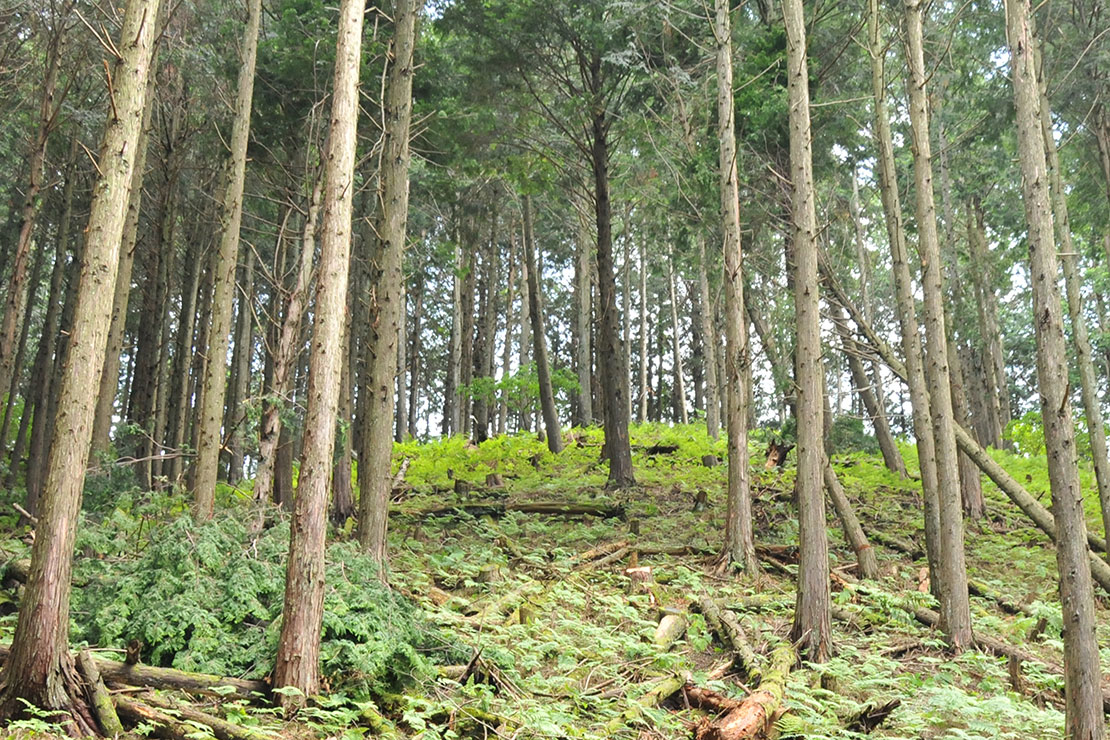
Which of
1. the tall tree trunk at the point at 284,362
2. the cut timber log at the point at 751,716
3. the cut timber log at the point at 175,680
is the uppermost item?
the tall tree trunk at the point at 284,362

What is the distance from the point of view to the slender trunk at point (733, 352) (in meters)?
10.3

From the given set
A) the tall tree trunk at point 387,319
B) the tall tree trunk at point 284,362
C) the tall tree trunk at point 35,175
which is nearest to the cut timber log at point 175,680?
the tall tree trunk at point 387,319

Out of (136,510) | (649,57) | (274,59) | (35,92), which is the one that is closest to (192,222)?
(35,92)

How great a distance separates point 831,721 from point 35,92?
1531cm

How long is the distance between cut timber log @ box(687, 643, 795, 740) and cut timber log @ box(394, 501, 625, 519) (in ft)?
23.3

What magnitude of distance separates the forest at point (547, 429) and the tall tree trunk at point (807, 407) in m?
0.03

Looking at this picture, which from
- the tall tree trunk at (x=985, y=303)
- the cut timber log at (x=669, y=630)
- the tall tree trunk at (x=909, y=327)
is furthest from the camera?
the tall tree trunk at (x=985, y=303)

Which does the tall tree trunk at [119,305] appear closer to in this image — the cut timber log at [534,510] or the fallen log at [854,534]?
the cut timber log at [534,510]

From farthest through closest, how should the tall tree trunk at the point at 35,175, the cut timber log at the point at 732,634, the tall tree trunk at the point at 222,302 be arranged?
the tall tree trunk at the point at 35,175 < the tall tree trunk at the point at 222,302 < the cut timber log at the point at 732,634

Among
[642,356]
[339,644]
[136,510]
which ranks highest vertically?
[642,356]

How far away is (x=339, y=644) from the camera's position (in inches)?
211

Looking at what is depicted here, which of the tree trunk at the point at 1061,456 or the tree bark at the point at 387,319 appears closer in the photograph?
the tree trunk at the point at 1061,456

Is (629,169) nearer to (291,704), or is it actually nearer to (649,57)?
(649,57)

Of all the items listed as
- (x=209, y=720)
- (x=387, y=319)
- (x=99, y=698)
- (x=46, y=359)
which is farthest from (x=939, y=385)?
(x=46, y=359)
